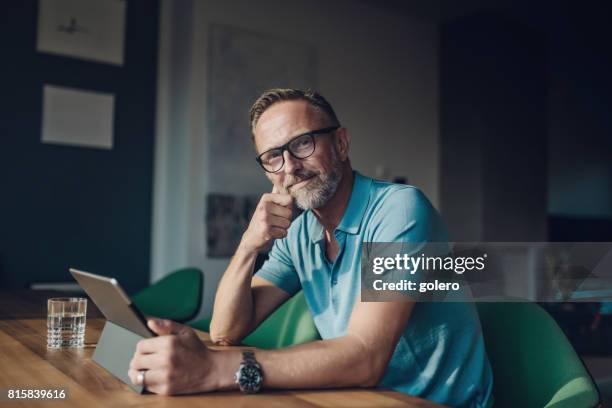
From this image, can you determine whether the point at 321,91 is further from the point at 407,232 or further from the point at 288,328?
the point at 407,232

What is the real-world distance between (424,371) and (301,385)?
0.47 m

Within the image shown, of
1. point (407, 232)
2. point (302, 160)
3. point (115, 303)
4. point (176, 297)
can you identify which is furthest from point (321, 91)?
point (115, 303)

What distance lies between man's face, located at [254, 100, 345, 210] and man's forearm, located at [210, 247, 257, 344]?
0.22 m

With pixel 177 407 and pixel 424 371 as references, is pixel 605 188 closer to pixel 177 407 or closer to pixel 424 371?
pixel 424 371

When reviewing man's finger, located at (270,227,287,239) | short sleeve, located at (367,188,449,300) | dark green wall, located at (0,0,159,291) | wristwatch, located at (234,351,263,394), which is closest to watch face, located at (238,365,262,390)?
wristwatch, located at (234,351,263,394)

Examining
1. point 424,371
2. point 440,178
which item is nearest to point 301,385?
point 424,371

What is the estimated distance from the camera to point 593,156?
6.96m

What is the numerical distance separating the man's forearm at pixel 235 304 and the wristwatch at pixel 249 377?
572 mm

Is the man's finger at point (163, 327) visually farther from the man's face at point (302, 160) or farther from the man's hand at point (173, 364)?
the man's face at point (302, 160)

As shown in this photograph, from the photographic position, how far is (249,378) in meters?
1.01

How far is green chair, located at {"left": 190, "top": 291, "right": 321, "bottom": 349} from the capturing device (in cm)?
177

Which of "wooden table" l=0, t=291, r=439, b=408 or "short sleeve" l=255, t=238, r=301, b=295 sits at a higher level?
"short sleeve" l=255, t=238, r=301, b=295

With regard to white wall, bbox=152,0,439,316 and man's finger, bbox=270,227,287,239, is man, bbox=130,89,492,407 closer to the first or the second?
man's finger, bbox=270,227,287,239

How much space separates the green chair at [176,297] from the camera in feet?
9.63
